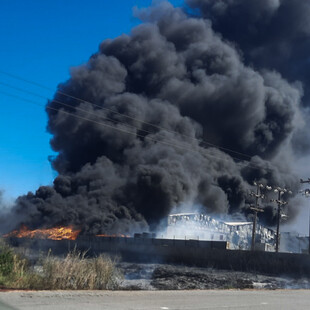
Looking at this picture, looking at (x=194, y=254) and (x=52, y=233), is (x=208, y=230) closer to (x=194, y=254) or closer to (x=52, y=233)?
(x=194, y=254)

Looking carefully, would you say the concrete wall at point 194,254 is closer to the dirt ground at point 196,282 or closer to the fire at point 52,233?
the dirt ground at point 196,282

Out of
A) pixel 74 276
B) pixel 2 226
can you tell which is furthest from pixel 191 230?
pixel 74 276

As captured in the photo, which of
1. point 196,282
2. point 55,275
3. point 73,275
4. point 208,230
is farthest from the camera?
point 208,230

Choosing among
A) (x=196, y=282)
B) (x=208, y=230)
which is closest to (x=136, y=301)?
(x=196, y=282)

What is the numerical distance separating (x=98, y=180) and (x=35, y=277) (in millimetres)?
46423

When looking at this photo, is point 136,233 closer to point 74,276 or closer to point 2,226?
point 2,226

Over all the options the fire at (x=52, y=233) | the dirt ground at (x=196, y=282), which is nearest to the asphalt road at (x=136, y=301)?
the dirt ground at (x=196, y=282)

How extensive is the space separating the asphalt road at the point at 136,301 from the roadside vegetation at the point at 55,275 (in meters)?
Result: 0.94

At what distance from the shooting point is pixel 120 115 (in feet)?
199

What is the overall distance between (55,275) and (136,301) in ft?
8.97

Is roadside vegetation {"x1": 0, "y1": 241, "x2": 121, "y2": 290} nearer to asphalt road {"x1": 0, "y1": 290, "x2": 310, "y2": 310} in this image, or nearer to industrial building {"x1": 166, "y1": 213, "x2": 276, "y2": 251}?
asphalt road {"x1": 0, "y1": 290, "x2": 310, "y2": 310}

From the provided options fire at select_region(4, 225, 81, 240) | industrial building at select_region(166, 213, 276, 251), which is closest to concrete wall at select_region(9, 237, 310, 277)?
fire at select_region(4, 225, 81, 240)

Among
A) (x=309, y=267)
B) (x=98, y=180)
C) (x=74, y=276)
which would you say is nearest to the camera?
(x=74, y=276)

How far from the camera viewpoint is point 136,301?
34.6 ft
